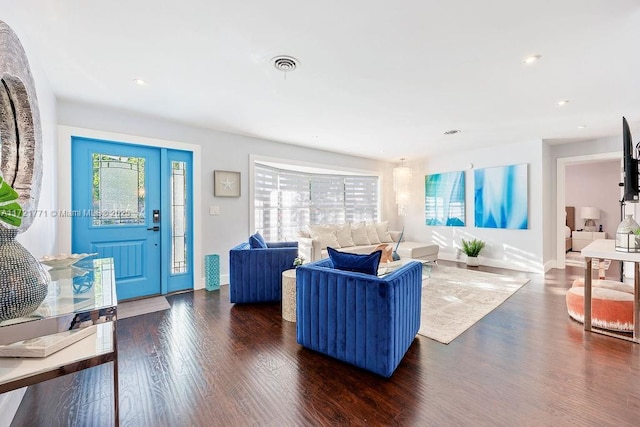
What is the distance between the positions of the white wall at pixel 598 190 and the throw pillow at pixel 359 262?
26.8ft

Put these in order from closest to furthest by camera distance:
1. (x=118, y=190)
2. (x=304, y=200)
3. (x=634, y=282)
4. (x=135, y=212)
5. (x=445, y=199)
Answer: (x=634, y=282)
(x=118, y=190)
(x=135, y=212)
(x=304, y=200)
(x=445, y=199)

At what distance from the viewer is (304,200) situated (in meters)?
6.17

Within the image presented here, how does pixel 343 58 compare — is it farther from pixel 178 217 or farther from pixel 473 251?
pixel 473 251

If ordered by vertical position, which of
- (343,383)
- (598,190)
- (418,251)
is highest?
(598,190)

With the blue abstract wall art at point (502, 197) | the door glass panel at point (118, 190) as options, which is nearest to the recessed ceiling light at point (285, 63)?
the door glass panel at point (118, 190)

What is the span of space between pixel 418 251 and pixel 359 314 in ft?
12.5

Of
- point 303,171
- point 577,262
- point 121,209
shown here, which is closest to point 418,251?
point 303,171

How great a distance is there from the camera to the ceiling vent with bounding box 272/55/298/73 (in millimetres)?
2348

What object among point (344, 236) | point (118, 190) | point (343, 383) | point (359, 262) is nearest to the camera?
point (343, 383)

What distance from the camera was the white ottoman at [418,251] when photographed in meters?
5.39

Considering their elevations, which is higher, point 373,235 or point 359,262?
point 359,262

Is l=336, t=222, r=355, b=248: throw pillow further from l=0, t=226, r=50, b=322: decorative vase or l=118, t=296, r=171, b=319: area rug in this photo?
l=0, t=226, r=50, b=322: decorative vase

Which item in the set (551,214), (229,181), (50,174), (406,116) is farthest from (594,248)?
(50,174)

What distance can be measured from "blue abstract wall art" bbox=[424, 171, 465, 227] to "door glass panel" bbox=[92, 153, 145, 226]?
5761 mm
